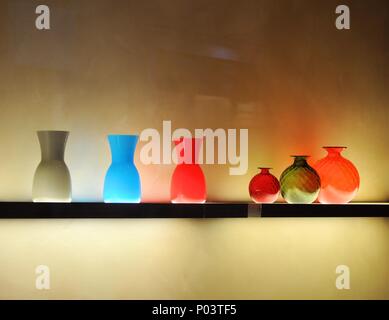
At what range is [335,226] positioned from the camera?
7.74 feet

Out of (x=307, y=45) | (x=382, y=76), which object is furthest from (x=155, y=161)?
(x=382, y=76)

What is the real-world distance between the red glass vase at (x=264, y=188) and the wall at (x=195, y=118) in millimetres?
186

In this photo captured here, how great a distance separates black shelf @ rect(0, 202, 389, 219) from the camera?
6.45 ft

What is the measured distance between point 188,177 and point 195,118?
0.30m

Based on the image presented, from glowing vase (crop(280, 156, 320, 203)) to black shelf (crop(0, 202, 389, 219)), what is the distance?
0.12ft

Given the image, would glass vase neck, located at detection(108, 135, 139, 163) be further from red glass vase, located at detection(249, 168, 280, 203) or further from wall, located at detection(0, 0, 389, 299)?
red glass vase, located at detection(249, 168, 280, 203)

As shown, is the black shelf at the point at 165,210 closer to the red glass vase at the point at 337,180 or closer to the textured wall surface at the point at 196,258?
the red glass vase at the point at 337,180

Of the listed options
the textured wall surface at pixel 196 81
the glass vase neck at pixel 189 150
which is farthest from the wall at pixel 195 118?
the glass vase neck at pixel 189 150

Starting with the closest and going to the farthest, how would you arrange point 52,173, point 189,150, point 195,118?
point 52,173, point 189,150, point 195,118

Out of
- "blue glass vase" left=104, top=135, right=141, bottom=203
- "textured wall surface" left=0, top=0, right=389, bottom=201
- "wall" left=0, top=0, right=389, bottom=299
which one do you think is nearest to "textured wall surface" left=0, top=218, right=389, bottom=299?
"wall" left=0, top=0, right=389, bottom=299

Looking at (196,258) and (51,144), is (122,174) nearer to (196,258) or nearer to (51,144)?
(51,144)

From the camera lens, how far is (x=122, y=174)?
Result: 2.04 metres

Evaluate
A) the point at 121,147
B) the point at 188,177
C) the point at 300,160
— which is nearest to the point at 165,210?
the point at 188,177

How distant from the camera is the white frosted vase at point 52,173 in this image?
2.01 metres
